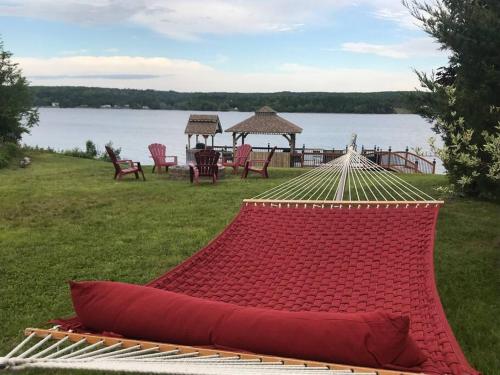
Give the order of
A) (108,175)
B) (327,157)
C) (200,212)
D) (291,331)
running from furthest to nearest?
(327,157), (108,175), (200,212), (291,331)

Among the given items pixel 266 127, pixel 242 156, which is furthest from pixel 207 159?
pixel 266 127

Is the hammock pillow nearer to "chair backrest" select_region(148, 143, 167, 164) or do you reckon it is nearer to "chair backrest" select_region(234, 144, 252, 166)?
"chair backrest" select_region(234, 144, 252, 166)

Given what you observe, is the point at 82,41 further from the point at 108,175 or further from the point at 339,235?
the point at 339,235

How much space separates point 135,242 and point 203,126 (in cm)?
1651

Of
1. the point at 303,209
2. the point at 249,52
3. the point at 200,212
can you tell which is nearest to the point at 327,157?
the point at 249,52

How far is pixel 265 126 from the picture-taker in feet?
71.2

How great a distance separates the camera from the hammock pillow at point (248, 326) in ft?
5.63

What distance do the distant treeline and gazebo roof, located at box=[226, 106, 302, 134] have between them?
113ft

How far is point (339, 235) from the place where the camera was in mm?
3637

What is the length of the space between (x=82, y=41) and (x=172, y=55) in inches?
197

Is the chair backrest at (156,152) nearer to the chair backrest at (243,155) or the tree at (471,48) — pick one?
the chair backrest at (243,155)

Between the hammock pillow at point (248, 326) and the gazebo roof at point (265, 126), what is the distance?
19515 millimetres

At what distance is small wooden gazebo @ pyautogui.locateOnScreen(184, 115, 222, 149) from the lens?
70.6 ft

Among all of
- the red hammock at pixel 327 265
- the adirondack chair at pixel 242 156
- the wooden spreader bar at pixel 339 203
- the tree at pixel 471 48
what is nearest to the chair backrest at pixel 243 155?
the adirondack chair at pixel 242 156
